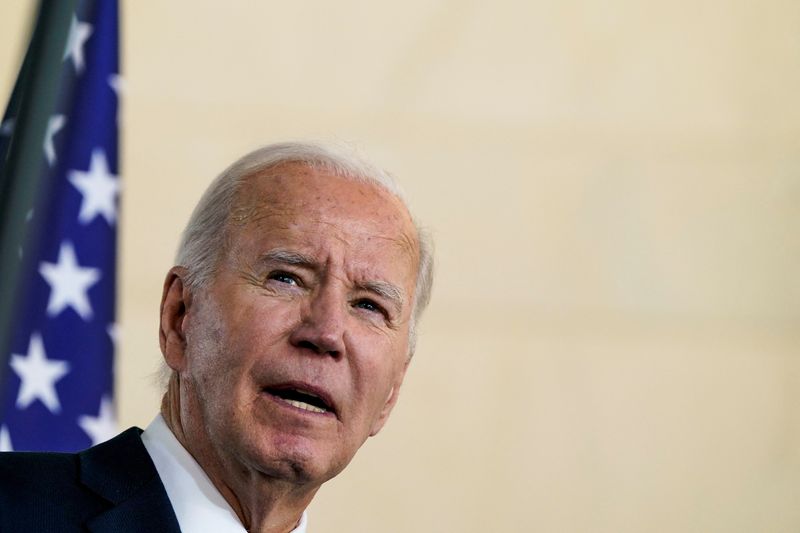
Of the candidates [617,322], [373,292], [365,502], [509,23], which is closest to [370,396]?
[373,292]

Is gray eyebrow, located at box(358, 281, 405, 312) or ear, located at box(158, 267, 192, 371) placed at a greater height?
gray eyebrow, located at box(358, 281, 405, 312)

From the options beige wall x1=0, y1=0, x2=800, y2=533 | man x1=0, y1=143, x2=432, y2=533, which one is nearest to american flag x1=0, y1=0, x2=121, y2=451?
beige wall x1=0, y1=0, x2=800, y2=533

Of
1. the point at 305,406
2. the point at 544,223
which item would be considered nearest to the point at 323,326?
the point at 305,406

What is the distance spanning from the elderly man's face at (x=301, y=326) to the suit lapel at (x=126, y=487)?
0.13m

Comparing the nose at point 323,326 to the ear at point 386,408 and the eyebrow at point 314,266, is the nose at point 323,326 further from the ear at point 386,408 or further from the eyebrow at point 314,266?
the ear at point 386,408

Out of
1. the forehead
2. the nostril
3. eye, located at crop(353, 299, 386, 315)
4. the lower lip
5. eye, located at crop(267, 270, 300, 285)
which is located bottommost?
the lower lip

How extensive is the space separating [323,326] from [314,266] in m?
0.13

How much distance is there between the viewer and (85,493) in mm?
1987

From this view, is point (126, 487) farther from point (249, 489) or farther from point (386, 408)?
point (386, 408)

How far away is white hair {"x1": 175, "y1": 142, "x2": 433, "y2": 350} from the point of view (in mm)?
2232

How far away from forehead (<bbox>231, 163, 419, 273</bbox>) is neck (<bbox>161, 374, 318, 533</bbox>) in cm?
40

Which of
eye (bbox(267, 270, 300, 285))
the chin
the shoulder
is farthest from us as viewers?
eye (bbox(267, 270, 300, 285))

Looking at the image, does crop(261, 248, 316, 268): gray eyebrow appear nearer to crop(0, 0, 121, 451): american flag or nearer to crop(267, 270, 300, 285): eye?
crop(267, 270, 300, 285): eye

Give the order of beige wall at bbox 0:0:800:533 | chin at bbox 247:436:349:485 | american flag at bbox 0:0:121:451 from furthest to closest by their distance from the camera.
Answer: beige wall at bbox 0:0:800:533 → american flag at bbox 0:0:121:451 → chin at bbox 247:436:349:485
